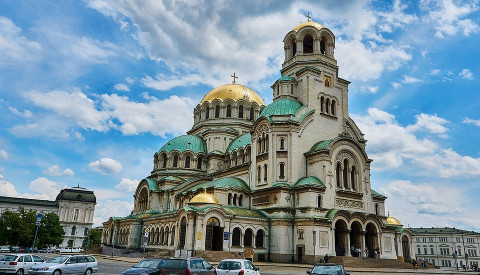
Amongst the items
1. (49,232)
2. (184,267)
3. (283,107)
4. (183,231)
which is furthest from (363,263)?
(49,232)

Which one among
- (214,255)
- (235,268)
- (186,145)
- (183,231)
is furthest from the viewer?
(186,145)

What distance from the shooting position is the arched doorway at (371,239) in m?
42.4

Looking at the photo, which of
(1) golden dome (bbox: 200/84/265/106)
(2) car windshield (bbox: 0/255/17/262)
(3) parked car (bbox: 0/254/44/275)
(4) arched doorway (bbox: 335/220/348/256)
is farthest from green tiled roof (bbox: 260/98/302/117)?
(2) car windshield (bbox: 0/255/17/262)

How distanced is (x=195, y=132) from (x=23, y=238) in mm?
34051

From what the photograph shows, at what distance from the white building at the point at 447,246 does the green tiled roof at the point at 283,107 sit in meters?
58.6

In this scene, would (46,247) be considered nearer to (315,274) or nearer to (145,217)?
(145,217)

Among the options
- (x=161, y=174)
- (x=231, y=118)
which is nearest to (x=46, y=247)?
(x=161, y=174)

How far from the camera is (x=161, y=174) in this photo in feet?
190

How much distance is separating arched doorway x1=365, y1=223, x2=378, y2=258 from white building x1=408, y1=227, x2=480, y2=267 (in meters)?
51.3

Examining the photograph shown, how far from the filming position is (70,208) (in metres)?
98.1

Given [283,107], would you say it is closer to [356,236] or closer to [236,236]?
[236,236]

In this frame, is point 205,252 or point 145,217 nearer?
point 205,252

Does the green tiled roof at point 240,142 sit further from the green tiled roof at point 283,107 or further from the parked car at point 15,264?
the parked car at point 15,264

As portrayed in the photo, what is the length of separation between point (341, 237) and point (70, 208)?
7911cm
